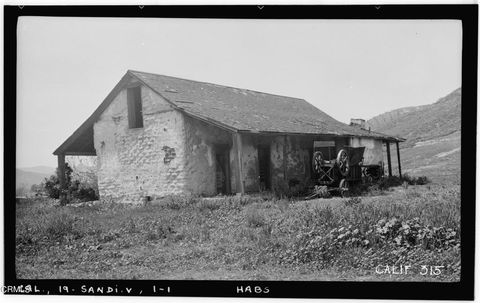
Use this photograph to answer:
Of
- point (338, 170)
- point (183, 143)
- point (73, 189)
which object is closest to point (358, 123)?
point (338, 170)

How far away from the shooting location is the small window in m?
14.9

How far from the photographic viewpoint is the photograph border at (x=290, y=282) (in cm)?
624

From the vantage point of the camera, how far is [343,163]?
Result: 1518cm

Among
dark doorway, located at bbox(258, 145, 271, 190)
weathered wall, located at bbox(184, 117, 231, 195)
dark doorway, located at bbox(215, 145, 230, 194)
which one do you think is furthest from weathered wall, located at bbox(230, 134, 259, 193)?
weathered wall, located at bbox(184, 117, 231, 195)

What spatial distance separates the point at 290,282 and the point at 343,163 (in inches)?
371

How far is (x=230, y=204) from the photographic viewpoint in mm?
11070

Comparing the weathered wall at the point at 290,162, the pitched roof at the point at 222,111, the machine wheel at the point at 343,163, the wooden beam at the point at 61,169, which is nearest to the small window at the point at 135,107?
the pitched roof at the point at 222,111

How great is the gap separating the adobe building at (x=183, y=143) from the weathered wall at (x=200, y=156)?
3 cm

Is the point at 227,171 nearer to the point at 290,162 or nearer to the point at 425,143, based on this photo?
the point at 290,162

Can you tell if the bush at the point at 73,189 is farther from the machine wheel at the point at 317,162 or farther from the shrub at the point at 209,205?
the machine wheel at the point at 317,162

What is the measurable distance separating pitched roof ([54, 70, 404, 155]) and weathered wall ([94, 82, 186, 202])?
1.31 ft

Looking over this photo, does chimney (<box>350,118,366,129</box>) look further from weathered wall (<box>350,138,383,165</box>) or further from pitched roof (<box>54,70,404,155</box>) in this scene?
pitched roof (<box>54,70,404,155</box>)

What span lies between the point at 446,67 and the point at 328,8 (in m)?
2.34

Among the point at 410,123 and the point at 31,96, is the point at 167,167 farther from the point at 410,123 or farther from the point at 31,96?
the point at 410,123
